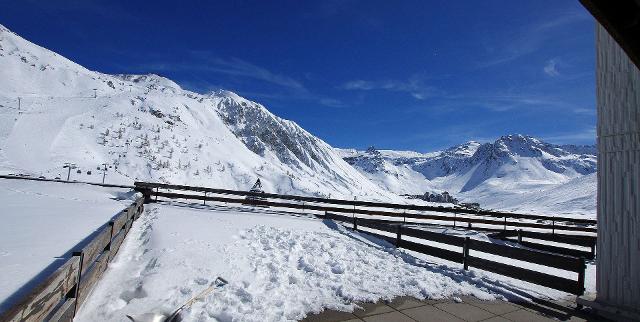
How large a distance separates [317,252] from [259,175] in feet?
154

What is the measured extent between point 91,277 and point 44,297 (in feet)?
8.08

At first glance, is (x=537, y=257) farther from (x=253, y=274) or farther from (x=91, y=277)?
(x=91, y=277)

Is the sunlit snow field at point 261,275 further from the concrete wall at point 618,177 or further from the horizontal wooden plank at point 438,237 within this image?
the concrete wall at point 618,177

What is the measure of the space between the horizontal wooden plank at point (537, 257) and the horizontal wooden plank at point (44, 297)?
372 inches

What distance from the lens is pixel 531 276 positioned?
9.30m

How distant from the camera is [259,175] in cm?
5741

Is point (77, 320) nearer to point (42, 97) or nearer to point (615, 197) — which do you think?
point (615, 197)

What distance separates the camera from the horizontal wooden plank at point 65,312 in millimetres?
4392

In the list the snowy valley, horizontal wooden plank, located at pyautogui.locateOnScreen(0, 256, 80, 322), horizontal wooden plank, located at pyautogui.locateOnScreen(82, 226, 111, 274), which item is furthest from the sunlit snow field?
the snowy valley

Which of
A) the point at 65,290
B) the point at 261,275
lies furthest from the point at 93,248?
the point at 261,275

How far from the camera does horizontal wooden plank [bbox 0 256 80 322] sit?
338cm

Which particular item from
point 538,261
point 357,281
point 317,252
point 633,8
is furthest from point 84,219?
point 633,8

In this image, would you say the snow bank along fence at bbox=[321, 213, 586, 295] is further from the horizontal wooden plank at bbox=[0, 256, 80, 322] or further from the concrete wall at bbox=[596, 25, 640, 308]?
the horizontal wooden plank at bbox=[0, 256, 80, 322]

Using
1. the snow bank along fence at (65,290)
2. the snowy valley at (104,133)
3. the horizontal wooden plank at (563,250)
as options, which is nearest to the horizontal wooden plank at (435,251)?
the horizontal wooden plank at (563,250)
